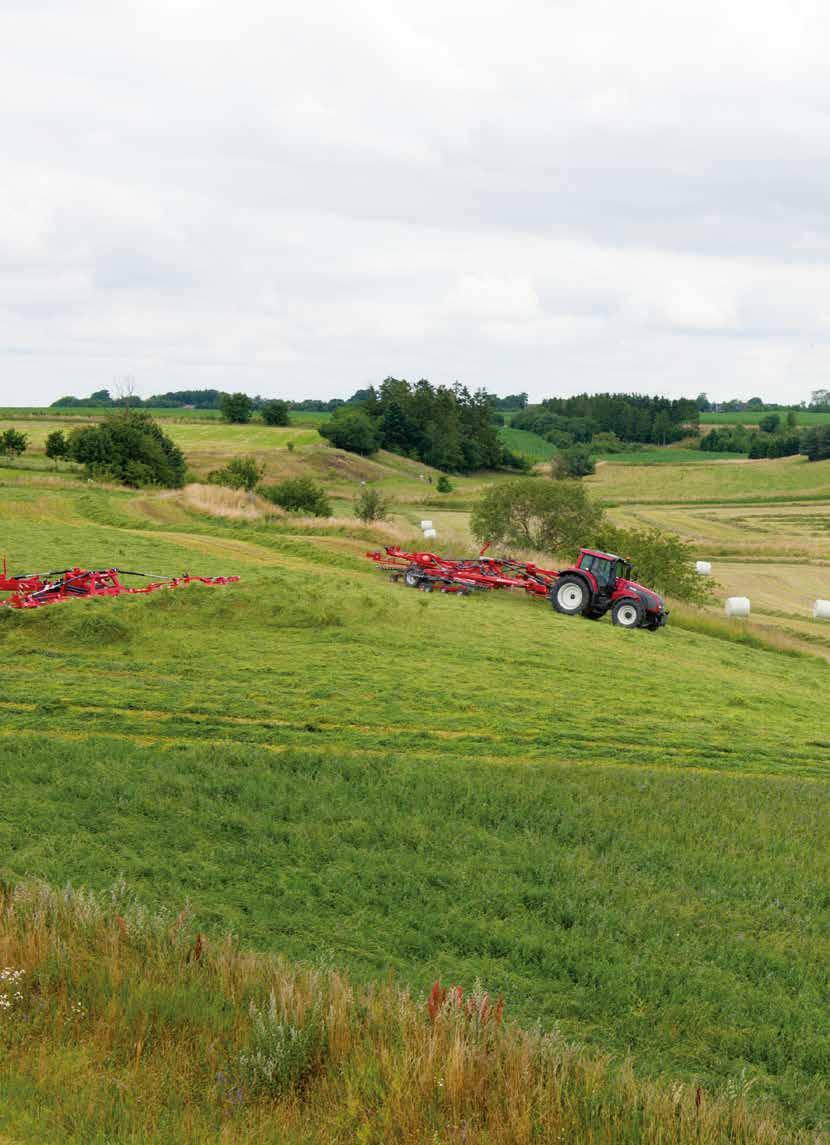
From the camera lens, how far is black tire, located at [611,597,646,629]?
26.5 meters

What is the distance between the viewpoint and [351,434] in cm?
10931

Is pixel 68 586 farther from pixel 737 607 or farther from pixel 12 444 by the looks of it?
Result: pixel 12 444

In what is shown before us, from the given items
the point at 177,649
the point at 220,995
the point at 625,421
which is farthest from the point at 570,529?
the point at 625,421

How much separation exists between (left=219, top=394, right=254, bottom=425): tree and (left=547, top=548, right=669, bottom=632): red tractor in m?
103

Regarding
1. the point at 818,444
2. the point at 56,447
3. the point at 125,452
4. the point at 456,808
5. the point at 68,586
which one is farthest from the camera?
the point at 818,444

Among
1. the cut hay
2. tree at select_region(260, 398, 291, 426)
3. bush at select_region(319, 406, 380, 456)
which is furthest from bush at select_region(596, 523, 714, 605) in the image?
tree at select_region(260, 398, 291, 426)

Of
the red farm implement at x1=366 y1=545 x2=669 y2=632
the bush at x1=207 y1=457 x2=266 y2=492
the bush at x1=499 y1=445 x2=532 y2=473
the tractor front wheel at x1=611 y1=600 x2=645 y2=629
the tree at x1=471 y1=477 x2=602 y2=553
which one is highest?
the bush at x1=499 y1=445 x2=532 y2=473

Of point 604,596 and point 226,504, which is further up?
point 226,504


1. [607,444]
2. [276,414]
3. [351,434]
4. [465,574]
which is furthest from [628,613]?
[607,444]

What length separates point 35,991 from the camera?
6.62 meters

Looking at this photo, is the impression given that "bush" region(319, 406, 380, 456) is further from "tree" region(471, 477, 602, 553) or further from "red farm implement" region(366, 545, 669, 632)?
"red farm implement" region(366, 545, 669, 632)

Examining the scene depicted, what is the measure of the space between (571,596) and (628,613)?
1.61 metres

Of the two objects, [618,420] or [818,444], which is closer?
[818,444]

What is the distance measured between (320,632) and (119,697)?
6196mm
